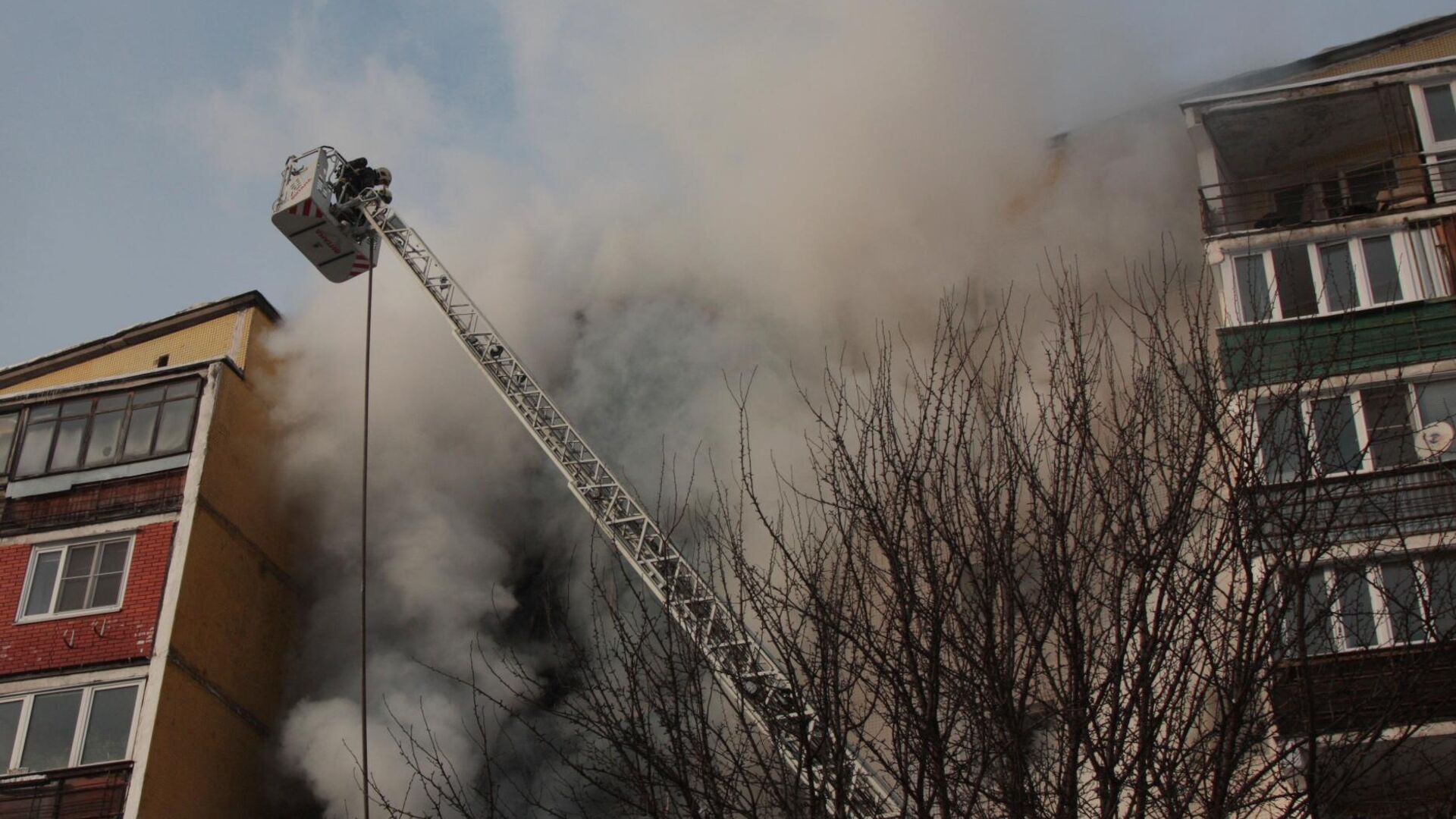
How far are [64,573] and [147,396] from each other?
300 centimetres

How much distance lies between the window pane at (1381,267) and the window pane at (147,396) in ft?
56.0

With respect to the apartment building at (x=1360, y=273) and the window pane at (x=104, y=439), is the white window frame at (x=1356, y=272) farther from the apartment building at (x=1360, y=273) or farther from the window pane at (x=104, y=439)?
the window pane at (x=104, y=439)

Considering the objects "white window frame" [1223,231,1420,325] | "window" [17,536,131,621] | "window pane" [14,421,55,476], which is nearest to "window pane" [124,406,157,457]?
"window pane" [14,421,55,476]

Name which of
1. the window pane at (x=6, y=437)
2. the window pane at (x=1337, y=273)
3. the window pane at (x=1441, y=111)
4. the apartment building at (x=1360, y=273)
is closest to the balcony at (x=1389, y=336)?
the apartment building at (x=1360, y=273)

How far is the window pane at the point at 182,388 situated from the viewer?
23.4 m

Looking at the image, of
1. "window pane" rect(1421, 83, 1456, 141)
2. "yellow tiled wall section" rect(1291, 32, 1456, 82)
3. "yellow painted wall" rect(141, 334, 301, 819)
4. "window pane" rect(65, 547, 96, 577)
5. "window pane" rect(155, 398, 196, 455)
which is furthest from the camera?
"window pane" rect(155, 398, 196, 455)

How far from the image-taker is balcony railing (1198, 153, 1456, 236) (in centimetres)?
1841

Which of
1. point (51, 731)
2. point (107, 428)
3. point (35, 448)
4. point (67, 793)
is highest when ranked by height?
point (107, 428)

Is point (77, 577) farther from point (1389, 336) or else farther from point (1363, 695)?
point (1363, 695)

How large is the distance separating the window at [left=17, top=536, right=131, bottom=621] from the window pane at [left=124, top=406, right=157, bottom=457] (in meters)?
1.44

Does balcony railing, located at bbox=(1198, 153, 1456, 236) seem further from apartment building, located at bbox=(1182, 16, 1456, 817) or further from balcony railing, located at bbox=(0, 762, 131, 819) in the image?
balcony railing, located at bbox=(0, 762, 131, 819)

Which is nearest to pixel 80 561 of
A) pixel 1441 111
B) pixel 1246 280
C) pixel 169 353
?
pixel 169 353

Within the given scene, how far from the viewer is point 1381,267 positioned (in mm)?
17891

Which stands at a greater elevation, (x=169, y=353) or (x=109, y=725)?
(x=169, y=353)
